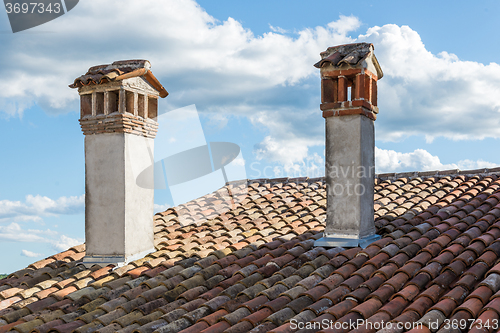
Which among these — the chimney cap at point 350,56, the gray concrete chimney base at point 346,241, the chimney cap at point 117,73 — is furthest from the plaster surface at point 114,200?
the chimney cap at point 350,56

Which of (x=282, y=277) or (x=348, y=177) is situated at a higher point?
(x=348, y=177)

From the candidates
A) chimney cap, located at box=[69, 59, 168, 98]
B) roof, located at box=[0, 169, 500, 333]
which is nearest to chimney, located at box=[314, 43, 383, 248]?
roof, located at box=[0, 169, 500, 333]

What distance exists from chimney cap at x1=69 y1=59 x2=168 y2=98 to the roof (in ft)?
8.98

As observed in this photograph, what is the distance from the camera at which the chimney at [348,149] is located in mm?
5527

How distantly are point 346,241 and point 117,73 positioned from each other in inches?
166

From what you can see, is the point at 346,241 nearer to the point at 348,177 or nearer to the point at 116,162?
the point at 348,177

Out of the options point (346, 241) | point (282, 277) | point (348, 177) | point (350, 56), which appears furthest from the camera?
point (350, 56)

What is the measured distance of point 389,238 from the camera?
5.44 m

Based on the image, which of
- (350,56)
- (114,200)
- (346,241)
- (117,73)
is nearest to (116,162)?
(114,200)

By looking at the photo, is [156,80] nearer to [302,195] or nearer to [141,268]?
[141,268]

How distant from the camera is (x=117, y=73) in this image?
6398 mm

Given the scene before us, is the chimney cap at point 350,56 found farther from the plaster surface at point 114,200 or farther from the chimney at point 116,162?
the plaster surface at point 114,200

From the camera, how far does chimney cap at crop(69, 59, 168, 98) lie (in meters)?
6.38

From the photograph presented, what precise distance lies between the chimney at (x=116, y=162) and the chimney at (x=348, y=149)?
2.82 meters
